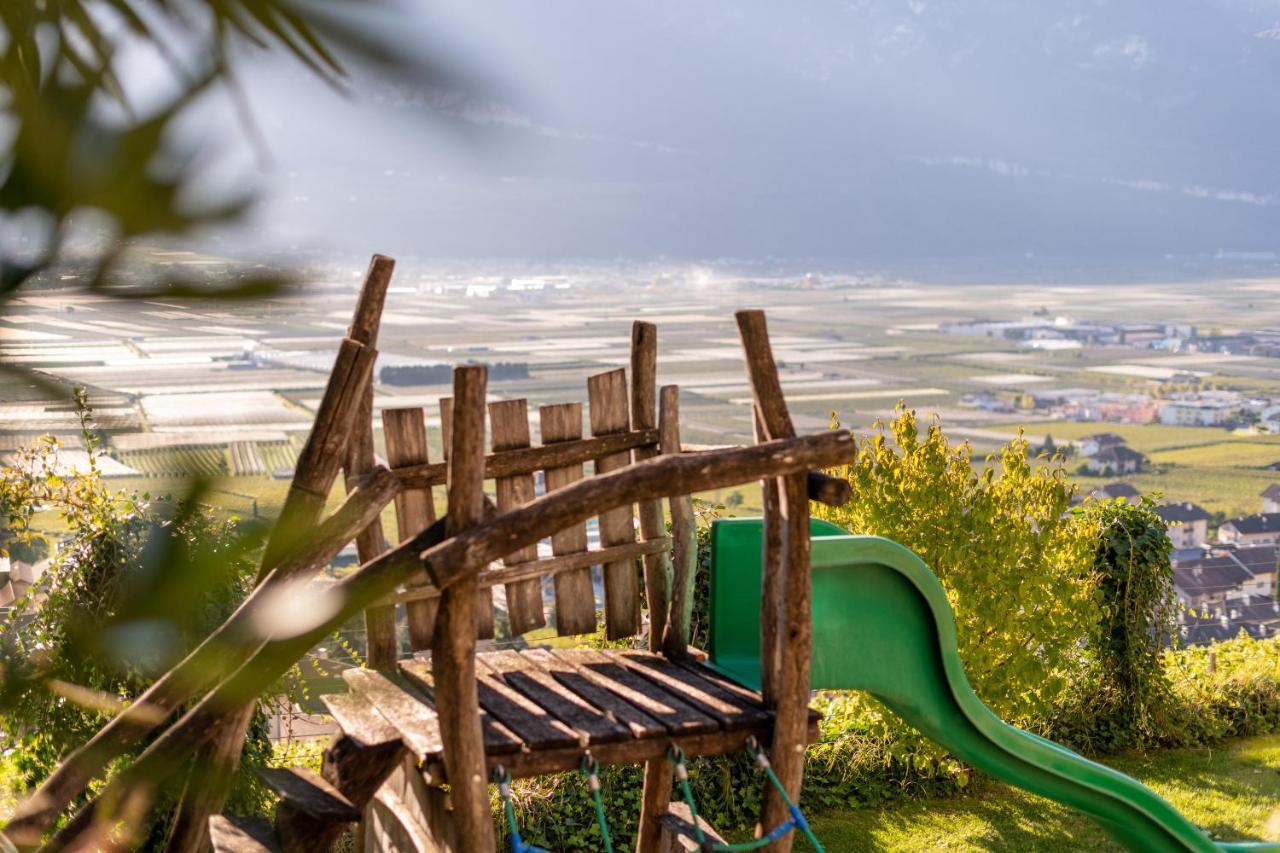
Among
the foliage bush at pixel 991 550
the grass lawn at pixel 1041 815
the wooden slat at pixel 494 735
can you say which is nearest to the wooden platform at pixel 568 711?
the wooden slat at pixel 494 735

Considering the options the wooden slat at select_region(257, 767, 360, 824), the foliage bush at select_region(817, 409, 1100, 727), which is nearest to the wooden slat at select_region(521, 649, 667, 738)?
the wooden slat at select_region(257, 767, 360, 824)

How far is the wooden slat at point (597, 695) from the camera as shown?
2971 millimetres

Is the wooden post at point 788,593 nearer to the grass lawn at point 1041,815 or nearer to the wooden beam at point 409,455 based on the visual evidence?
the wooden beam at point 409,455

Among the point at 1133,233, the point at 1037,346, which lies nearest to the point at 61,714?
the point at 1037,346

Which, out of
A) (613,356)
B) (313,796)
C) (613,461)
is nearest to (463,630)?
(313,796)

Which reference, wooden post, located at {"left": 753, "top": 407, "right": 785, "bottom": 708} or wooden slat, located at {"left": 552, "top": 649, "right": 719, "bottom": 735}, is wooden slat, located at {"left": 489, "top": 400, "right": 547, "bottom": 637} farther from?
wooden post, located at {"left": 753, "top": 407, "right": 785, "bottom": 708}

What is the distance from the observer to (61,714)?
153 inches

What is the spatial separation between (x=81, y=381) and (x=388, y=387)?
29001 mm

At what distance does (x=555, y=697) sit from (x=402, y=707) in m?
0.36

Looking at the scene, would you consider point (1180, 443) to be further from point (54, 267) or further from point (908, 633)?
point (54, 267)

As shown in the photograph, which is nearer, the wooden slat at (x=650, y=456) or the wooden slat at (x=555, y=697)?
the wooden slat at (x=555, y=697)

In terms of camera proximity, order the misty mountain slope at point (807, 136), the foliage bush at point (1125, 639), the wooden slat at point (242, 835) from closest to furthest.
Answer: the misty mountain slope at point (807, 136) → the wooden slat at point (242, 835) → the foliage bush at point (1125, 639)

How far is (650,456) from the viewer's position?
370 centimetres

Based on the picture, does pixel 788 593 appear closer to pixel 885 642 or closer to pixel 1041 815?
pixel 885 642
